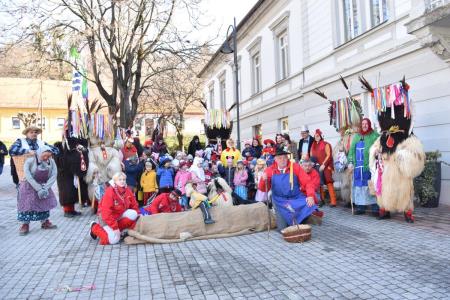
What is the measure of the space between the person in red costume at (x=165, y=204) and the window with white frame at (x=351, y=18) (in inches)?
281

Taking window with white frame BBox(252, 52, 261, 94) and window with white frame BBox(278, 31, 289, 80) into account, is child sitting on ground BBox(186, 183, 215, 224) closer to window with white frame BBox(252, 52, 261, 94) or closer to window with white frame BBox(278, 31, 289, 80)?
window with white frame BBox(278, 31, 289, 80)

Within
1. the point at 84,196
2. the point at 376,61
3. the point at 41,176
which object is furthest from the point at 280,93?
the point at 41,176

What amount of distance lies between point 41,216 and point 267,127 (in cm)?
1277

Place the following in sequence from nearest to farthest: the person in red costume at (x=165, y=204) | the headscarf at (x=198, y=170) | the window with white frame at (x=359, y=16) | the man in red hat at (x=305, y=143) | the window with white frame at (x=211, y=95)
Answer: the person in red costume at (x=165, y=204) < the headscarf at (x=198, y=170) < the man in red hat at (x=305, y=143) < the window with white frame at (x=359, y=16) < the window with white frame at (x=211, y=95)

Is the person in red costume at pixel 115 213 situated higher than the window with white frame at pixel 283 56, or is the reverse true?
the window with white frame at pixel 283 56

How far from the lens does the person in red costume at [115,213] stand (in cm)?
611

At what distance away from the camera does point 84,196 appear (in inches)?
373

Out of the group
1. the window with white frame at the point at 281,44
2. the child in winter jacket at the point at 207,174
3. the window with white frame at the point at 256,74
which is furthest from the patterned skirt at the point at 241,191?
the window with white frame at the point at 256,74

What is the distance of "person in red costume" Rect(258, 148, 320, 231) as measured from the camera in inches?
249

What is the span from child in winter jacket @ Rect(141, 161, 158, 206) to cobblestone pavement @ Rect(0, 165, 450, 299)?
2.56m

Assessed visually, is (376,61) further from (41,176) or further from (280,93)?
(41,176)

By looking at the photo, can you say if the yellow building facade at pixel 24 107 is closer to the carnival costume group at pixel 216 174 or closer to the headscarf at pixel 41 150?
the carnival costume group at pixel 216 174

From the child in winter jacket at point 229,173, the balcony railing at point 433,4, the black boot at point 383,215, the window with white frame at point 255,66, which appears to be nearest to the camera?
the balcony railing at point 433,4

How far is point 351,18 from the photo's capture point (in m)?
11.6
